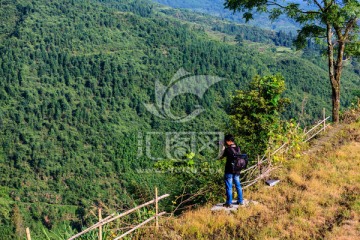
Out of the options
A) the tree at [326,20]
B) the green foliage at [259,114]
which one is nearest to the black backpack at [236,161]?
the green foliage at [259,114]

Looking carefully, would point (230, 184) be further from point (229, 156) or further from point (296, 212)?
point (296, 212)

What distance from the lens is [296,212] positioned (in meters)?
8.23

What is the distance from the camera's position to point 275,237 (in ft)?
23.8

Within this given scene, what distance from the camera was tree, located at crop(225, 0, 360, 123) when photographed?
13.2 meters

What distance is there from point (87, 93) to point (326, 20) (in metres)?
131

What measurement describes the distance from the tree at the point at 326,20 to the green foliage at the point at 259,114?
3.35 metres

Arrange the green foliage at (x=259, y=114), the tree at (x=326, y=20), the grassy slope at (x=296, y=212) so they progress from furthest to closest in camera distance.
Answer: the tree at (x=326, y=20) → the green foliage at (x=259, y=114) → the grassy slope at (x=296, y=212)

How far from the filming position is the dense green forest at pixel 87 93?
3900 inches

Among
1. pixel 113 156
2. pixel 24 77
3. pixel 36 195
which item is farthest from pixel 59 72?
pixel 36 195

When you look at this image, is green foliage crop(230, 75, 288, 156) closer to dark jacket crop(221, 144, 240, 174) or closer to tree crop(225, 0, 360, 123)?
dark jacket crop(221, 144, 240, 174)

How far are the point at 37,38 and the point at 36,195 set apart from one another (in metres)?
85.1

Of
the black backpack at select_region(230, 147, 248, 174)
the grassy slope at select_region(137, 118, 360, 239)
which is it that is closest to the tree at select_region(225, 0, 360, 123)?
the grassy slope at select_region(137, 118, 360, 239)

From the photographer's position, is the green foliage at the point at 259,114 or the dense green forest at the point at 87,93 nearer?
the green foliage at the point at 259,114

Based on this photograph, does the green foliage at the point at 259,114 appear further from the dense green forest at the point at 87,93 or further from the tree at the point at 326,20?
the dense green forest at the point at 87,93
